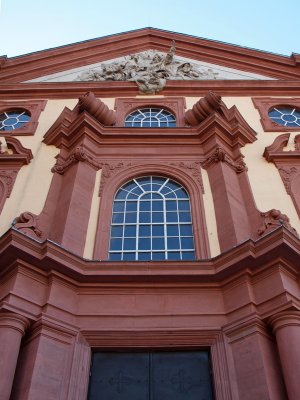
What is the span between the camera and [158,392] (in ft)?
27.2

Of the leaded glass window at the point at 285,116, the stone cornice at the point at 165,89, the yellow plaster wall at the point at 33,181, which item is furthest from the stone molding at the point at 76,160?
the leaded glass window at the point at 285,116

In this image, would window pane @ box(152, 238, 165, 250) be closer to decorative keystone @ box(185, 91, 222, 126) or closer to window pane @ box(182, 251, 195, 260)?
window pane @ box(182, 251, 195, 260)

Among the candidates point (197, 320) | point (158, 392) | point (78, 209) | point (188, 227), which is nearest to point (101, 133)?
point (78, 209)

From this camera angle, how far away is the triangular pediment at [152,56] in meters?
18.2

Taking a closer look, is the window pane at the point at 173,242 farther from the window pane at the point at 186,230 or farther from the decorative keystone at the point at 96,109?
the decorative keystone at the point at 96,109

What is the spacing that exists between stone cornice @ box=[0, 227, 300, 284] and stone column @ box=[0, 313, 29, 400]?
4.18 feet

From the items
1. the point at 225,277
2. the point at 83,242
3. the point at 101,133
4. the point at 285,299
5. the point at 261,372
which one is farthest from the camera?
the point at 101,133

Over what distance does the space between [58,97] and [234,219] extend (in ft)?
29.1

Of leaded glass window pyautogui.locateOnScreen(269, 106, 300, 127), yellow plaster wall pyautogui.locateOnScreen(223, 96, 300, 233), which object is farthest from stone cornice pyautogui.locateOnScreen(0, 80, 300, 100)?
yellow plaster wall pyautogui.locateOnScreen(223, 96, 300, 233)

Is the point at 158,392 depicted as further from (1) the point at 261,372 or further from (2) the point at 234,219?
(2) the point at 234,219

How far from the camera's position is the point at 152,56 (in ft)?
63.1

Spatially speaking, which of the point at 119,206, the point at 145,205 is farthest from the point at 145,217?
the point at 119,206

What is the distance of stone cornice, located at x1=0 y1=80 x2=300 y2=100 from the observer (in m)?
16.9

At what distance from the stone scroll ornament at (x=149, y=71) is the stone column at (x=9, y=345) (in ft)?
34.6
